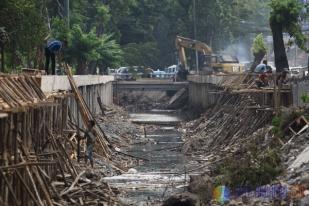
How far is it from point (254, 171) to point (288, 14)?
21984 millimetres

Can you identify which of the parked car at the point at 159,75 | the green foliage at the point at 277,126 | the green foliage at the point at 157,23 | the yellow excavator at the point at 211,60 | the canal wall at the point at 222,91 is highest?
the green foliage at the point at 157,23

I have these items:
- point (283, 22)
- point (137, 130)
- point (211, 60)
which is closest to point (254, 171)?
point (283, 22)

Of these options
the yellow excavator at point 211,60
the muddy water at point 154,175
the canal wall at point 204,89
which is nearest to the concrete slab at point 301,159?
the muddy water at point 154,175

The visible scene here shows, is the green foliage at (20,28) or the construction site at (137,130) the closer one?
the construction site at (137,130)

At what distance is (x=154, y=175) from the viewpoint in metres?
30.6

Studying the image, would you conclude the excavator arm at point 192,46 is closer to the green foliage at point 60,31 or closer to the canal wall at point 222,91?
the canal wall at point 222,91

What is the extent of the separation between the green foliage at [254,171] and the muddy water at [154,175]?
2.53 metres

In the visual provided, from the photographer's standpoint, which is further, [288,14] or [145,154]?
[288,14]

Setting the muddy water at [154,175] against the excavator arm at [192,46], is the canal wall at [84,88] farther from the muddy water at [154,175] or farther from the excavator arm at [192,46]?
the excavator arm at [192,46]

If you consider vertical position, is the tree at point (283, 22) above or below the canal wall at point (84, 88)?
above

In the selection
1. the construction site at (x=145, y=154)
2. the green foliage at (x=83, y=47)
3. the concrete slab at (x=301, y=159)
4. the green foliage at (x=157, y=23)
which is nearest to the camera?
the construction site at (x=145, y=154)

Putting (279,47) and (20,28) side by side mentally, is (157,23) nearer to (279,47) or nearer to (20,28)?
(279,47)

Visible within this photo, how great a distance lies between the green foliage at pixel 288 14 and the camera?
42375mm

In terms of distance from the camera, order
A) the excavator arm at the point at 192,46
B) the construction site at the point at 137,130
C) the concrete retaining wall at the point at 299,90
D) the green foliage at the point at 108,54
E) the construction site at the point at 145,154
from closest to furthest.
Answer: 1. the construction site at the point at 145,154
2. the construction site at the point at 137,130
3. the concrete retaining wall at the point at 299,90
4. the green foliage at the point at 108,54
5. the excavator arm at the point at 192,46
